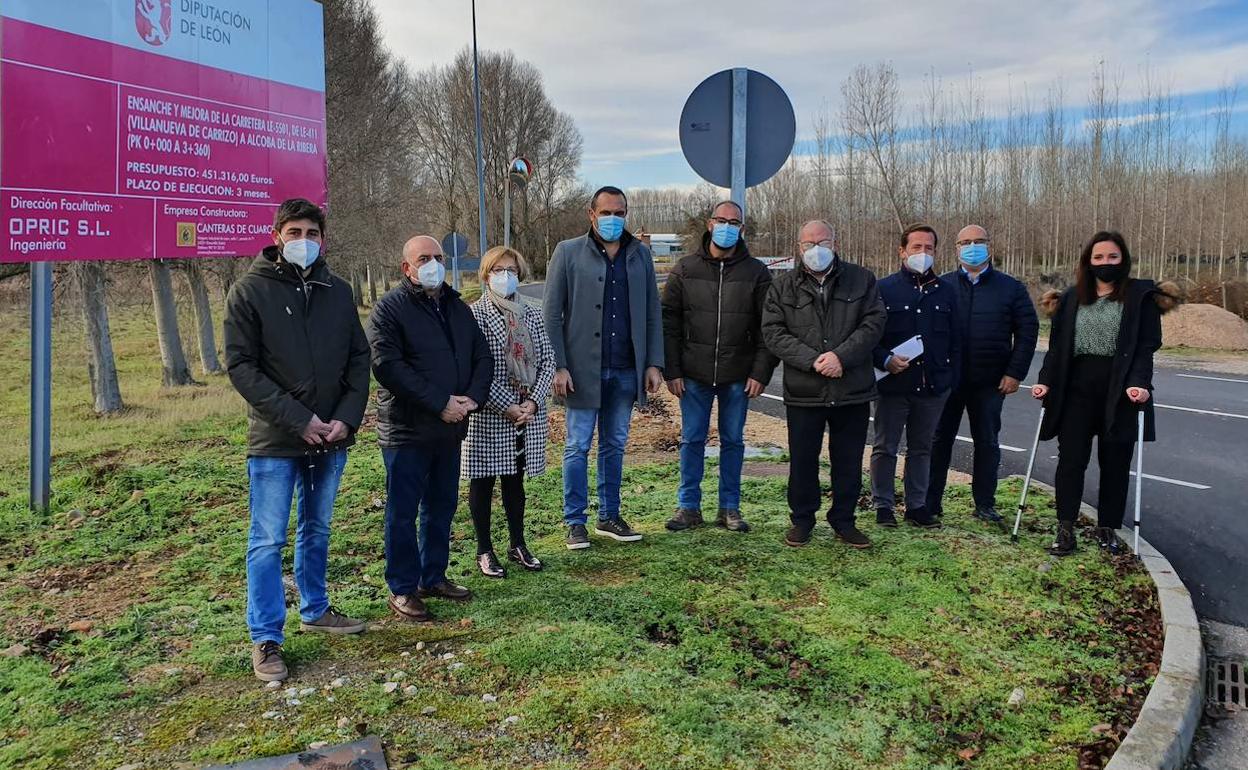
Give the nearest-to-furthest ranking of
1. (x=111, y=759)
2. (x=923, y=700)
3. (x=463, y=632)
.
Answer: (x=111, y=759)
(x=923, y=700)
(x=463, y=632)

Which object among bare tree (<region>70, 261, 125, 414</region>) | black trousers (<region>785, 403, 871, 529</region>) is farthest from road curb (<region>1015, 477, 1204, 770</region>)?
bare tree (<region>70, 261, 125, 414</region>)

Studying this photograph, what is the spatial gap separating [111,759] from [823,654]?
2.95 meters

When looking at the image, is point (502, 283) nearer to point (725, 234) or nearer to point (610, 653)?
point (725, 234)

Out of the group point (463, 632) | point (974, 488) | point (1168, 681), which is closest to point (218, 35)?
point (463, 632)

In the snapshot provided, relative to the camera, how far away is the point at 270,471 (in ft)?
12.9

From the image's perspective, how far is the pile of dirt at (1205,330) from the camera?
19.9 m

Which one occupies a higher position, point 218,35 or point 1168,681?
point 218,35

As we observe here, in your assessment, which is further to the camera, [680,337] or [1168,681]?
[680,337]

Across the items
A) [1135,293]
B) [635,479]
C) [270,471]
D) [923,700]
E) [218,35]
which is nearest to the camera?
[923,700]

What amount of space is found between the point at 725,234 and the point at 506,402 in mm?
1847

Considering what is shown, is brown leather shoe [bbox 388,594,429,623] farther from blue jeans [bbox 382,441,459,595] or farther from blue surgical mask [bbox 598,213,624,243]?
blue surgical mask [bbox 598,213,624,243]

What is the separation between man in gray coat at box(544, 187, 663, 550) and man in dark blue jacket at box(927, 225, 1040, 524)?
217cm

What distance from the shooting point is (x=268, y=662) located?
381 centimetres

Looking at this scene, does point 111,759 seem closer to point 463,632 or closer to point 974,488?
point 463,632
